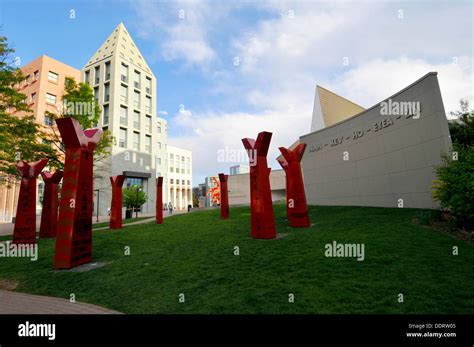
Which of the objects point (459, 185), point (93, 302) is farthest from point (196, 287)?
point (459, 185)

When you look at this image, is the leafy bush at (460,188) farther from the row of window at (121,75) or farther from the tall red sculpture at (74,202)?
the row of window at (121,75)

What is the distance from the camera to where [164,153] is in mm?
76750

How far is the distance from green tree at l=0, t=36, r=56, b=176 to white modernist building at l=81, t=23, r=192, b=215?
19.6 m

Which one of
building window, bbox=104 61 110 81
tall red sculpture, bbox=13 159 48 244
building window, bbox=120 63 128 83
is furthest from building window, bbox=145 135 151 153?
tall red sculpture, bbox=13 159 48 244

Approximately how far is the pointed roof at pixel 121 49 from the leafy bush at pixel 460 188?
45.6 meters

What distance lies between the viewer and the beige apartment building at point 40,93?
3462 centimetres

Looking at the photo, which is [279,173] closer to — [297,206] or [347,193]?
[347,193]

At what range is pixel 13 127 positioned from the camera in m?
15.5

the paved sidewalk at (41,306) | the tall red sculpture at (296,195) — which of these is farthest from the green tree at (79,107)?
the paved sidewalk at (41,306)

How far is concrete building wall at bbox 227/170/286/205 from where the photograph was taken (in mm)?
52406

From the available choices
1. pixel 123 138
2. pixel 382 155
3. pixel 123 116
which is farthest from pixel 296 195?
pixel 123 116
